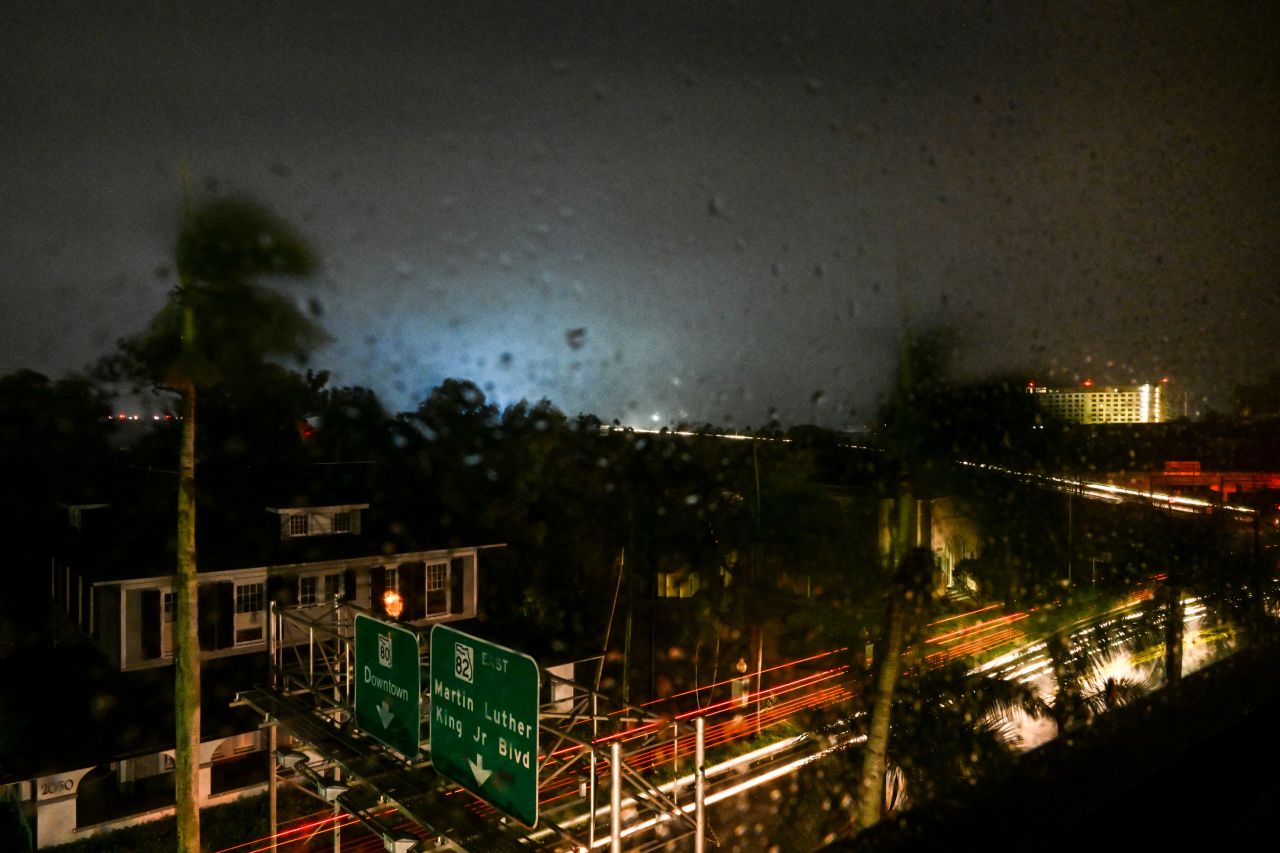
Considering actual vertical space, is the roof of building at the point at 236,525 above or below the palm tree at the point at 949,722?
above

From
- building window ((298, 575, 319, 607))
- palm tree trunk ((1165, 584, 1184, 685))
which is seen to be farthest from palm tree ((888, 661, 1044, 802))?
building window ((298, 575, 319, 607))

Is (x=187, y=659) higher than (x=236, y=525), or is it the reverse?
(x=236, y=525)

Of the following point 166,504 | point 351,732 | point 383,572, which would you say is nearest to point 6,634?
point 166,504

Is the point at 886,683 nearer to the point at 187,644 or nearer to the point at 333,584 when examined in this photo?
the point at 187,644

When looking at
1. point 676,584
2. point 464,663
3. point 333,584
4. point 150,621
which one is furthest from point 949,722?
point 676,584

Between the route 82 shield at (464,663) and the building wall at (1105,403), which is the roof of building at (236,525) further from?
the building wall at (1105,403)

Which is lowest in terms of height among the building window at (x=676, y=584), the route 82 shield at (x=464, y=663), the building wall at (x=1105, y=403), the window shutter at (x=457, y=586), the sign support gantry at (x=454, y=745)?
the building window at (x=676, y=584)

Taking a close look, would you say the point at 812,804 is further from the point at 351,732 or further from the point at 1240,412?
the point at 1240,412

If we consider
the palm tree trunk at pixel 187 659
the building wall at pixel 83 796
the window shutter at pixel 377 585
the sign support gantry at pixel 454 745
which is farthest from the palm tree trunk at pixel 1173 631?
the building wall at pixel 83 796
